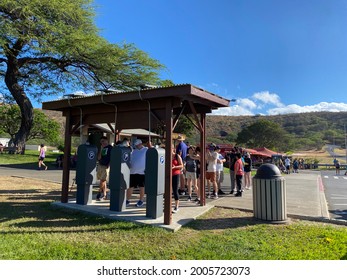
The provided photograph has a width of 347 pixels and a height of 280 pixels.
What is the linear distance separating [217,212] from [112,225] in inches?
106

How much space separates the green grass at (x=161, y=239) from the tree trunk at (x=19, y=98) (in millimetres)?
17329

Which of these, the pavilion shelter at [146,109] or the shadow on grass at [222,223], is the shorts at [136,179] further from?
the shadow on grass at [222,223]

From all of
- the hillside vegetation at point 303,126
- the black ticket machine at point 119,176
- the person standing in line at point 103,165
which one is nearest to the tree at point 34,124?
the person standing in line at point 103,165

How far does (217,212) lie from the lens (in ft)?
22.8

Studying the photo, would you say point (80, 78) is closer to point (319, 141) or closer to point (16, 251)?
point (16, 251)

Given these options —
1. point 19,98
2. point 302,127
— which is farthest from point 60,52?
point 302,127

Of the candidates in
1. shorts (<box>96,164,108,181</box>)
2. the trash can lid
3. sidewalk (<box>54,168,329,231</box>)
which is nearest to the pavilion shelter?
sidewalk (<box>54,168,329,231</box>)

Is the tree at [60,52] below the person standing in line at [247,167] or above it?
above

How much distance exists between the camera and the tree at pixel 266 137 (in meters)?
74.2

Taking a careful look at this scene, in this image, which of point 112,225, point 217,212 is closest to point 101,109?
point 112,225

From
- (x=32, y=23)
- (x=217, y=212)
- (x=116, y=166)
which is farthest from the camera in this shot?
(x=32, y=23)

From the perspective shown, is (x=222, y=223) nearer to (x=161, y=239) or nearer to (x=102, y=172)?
(x=161, y=239)
